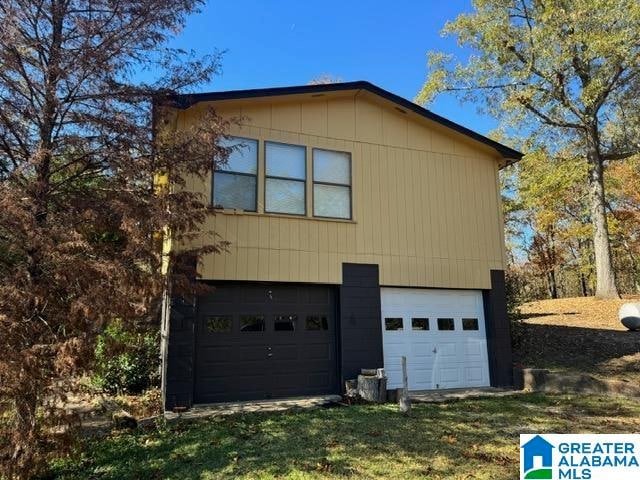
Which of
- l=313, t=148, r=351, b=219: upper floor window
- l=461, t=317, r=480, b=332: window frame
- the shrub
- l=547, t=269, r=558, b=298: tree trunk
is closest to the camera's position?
the shrub

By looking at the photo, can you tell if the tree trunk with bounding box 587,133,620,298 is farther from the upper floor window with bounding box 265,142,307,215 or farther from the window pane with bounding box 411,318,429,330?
the upper floor window with bounding box 265,142,307,215

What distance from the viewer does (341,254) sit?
422 inches

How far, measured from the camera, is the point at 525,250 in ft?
118

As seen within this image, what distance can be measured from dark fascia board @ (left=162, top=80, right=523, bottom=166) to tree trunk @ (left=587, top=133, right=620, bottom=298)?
728cm

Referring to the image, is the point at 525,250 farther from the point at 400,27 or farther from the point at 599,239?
the point at 400,27

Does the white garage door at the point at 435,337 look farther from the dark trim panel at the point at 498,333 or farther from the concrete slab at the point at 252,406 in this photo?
the concrete slab at the point at 252,406

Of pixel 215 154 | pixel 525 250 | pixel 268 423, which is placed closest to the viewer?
pixel 215 154

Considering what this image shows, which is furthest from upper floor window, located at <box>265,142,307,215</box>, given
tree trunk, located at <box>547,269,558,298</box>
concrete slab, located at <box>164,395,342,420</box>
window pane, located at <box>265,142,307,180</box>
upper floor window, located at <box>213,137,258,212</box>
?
tree trunk, located at <box>547,269,558,298</box>

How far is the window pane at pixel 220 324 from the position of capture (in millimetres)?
9594

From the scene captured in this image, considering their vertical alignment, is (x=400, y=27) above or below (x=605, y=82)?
above

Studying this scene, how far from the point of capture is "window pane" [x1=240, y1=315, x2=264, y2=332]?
9852mm

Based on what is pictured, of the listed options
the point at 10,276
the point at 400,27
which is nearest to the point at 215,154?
the point at 10,276

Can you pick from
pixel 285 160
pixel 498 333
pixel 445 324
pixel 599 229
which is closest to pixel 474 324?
pixel 498 333

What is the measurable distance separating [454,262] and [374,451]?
6479 millimetres
